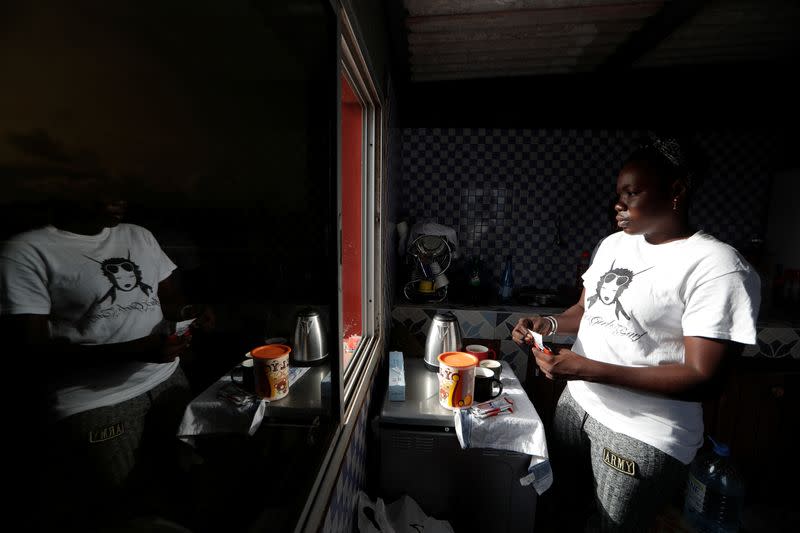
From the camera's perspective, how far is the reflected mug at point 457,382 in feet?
4.63

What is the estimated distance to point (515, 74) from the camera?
253 cm

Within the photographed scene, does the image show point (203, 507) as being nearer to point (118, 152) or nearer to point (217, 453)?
point (217, 453)

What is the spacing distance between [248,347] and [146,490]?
24 cm

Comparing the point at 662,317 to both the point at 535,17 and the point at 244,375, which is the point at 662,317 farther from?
the point at 535,17

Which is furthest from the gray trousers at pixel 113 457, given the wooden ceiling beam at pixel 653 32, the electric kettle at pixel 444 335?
the wooden ceiling beam at pixel 653 32

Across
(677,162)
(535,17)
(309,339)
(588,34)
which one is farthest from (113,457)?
(588,34)

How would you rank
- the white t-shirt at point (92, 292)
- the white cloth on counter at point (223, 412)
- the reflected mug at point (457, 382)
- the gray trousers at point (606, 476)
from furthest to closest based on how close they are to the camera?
1. the reflected mug at point (457, 382)
2. the gray trousers at point (606, 476)
3. the white cloth on counter at point (223, 412)
4. the white t-shirt at point (92, 292)

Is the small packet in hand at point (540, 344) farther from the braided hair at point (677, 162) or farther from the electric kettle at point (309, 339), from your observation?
the electric kettle at point (309, 339)

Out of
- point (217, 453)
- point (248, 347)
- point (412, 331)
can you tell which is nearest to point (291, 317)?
point (248, 347)

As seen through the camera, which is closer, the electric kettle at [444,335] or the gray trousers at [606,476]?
the gray trousers at [606,476]

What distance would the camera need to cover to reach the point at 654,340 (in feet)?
3.71

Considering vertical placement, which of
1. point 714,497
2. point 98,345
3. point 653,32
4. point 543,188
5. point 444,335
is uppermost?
point 653,32

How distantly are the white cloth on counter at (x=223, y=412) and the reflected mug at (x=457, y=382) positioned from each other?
917 mm

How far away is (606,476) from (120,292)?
1422 mm
